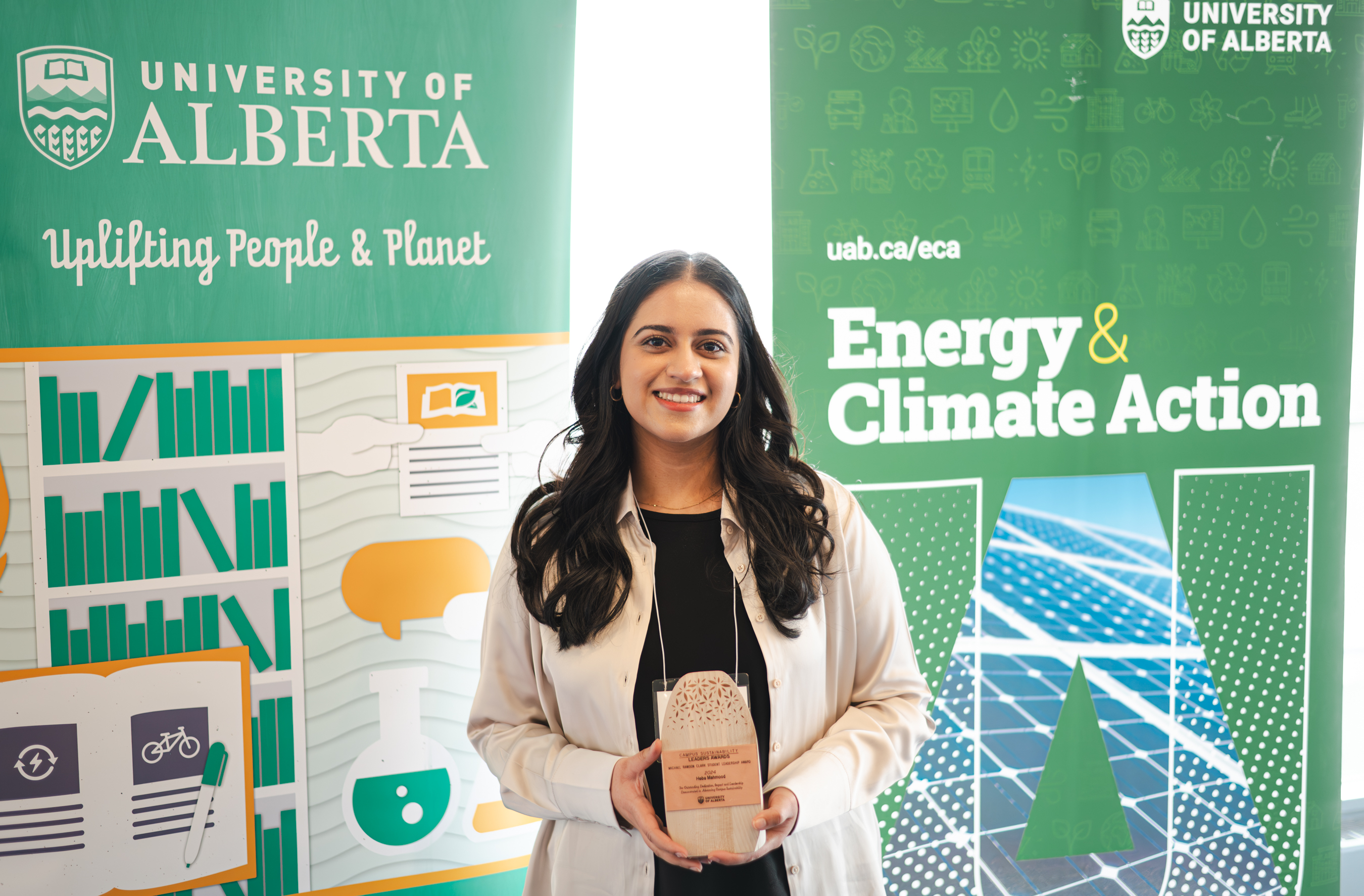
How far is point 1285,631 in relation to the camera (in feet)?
8.48

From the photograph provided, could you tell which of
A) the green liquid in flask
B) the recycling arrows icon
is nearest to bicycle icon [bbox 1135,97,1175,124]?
the green liquid in flask

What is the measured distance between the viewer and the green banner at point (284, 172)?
1.80 meters

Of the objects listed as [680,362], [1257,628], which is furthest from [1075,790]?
[680,362]

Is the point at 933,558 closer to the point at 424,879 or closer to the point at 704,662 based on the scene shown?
the point at 704,662

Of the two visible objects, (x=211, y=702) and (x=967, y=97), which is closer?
(x=211, y=702)

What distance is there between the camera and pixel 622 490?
161 centimetres

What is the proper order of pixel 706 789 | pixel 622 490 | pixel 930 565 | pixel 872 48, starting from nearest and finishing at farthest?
1. pixel 706 789
2. pixel 622 490
3. pixel 872 48
4. pixel 930 565

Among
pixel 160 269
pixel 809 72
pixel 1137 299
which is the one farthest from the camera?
pixel 1137 299

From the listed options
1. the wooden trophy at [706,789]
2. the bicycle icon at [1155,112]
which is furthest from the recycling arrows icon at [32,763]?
the bicycle icon at [1155,112]

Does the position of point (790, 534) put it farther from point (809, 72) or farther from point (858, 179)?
point (809, 72)

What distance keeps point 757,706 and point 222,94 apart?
1.57 meters

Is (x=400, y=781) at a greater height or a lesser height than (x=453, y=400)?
lesser

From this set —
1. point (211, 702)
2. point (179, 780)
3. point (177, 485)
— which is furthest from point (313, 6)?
point (179, 780)

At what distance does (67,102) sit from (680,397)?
4.42ft
